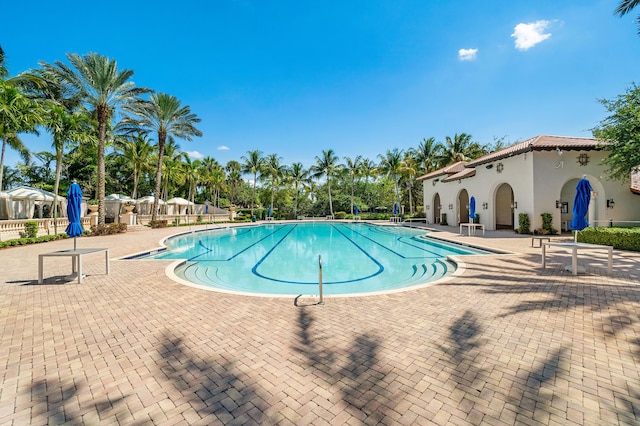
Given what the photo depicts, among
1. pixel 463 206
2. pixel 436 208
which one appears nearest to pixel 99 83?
pixel 436 208

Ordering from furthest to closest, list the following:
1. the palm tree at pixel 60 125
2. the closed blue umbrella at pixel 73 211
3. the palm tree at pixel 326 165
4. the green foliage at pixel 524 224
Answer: the palm tree at pixel 326 165 < the green foliage at pixel 524 224 < the palm tree at pixel 60 125 < the closed blue umbrella at pixel 73 211

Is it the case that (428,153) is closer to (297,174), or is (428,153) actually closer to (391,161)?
(391,161)

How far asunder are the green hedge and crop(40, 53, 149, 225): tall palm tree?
29.0 meters

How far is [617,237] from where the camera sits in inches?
453

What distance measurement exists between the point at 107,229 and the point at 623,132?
3215 cm

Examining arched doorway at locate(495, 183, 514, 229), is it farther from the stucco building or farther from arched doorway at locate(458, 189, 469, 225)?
the stucco building

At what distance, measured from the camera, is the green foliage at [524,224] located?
56.4 feet

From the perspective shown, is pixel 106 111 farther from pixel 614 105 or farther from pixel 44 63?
pixel 614 105

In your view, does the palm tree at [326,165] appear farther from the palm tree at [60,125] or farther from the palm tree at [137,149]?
the palm tree at [60,125]

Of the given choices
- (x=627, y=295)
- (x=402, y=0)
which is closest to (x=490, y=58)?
(x=402, y=0)

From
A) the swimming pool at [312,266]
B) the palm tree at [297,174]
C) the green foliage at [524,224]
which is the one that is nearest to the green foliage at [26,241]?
the swimming pool at [312,266]

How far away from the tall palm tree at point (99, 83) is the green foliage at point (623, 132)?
2994 centimetres

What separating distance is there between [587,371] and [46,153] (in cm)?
5073

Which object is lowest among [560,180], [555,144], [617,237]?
[617,237]
